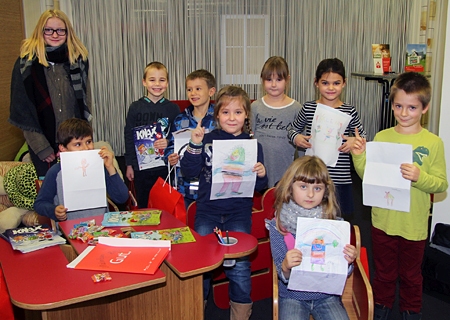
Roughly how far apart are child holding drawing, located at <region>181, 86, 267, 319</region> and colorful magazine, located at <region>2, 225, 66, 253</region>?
0.78 m

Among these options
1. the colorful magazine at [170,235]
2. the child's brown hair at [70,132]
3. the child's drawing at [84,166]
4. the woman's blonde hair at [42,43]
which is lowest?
the colorful magazine at [170,235]

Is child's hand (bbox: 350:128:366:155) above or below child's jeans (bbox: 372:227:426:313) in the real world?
above

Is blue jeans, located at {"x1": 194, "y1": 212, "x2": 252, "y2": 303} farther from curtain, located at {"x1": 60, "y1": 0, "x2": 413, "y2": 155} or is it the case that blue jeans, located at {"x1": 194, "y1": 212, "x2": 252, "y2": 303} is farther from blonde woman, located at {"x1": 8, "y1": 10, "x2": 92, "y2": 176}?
curtain, located at {"x1": 60, "y1": 0, "x2": 413, "y2": 155}

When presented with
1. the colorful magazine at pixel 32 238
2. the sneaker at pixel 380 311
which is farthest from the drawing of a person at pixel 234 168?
the sneaker at pixel 380 311

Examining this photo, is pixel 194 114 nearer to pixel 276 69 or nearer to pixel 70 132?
pixel 276 69

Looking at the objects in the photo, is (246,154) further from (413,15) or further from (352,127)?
(413,15)

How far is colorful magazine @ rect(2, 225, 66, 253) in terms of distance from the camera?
2.03 metres

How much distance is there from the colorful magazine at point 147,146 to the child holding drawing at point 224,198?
2.31 feet

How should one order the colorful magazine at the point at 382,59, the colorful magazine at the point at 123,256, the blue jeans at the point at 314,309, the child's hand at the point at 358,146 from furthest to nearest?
the colorful magazine at the point at 382,59 → the child's hand at the point at 358,146 → the blue jeans at the point at 314,309 → the colorful magazine at the point at 123,256

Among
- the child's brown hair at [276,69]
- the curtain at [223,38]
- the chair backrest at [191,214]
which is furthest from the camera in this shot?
the curtain at [223,38]

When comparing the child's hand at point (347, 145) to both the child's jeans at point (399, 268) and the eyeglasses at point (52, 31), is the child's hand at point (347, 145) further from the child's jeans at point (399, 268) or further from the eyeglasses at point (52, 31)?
the eyeglasses at point (52, 31)

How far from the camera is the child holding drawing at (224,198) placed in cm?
252

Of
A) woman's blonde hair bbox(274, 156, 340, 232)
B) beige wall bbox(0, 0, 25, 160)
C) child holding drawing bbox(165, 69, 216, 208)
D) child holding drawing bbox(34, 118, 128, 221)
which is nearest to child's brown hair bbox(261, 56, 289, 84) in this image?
child holding drawing bbox(165, 69, 216, 208)

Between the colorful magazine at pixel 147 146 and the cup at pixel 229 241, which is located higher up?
the colorful magazine at pixel 147 146
